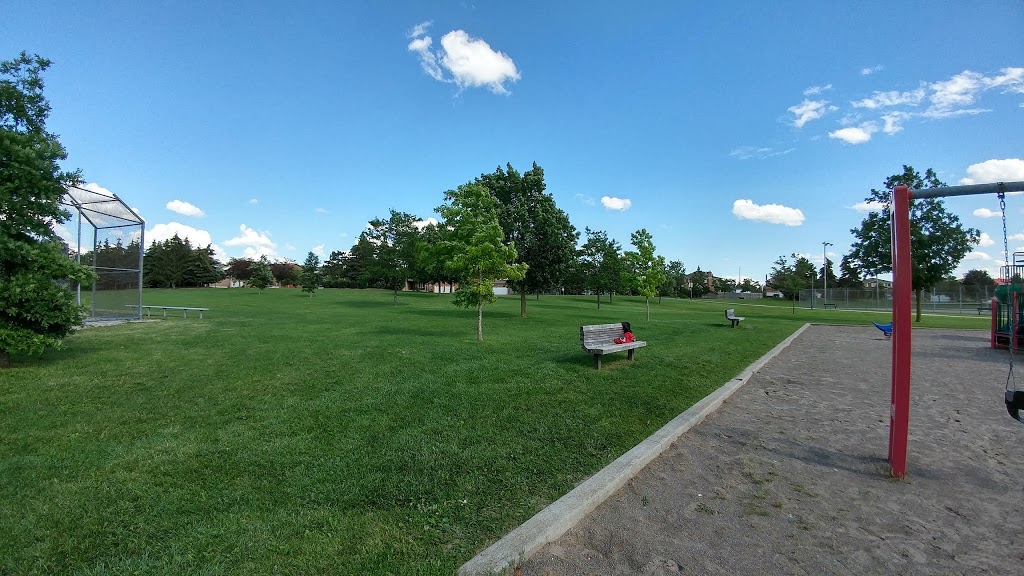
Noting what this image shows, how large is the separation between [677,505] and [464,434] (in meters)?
2.19

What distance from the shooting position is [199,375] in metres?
7.50

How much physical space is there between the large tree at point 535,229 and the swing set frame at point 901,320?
1991 centimetres

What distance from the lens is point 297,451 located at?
14.2ft

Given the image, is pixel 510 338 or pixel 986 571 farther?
pixel 510 338

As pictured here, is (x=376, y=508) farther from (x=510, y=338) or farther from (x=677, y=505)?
(x=510, y=338)

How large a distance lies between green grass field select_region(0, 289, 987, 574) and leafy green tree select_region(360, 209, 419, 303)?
30760 millimetres

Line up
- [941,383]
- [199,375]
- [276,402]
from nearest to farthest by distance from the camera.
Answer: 1. [276,402]
2. [199,375]
3. [941,383]

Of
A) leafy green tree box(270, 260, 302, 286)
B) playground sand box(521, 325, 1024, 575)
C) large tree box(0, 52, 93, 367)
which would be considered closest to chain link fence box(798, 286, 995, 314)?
playground sand box(521, 325, 1024, 575)

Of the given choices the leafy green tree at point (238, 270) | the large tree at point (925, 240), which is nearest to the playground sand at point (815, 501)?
the large tree at point (925, 240)

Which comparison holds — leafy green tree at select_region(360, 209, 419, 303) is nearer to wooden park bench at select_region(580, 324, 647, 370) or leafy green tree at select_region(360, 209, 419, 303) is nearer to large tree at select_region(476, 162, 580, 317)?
large tree at select_region(476, 162, 580, 317)

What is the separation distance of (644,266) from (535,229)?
687 cm

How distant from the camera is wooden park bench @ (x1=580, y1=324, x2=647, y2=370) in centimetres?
848

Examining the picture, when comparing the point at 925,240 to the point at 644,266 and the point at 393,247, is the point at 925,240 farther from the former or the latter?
the point at 393,247

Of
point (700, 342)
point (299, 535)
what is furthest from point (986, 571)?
point (700, 342)
